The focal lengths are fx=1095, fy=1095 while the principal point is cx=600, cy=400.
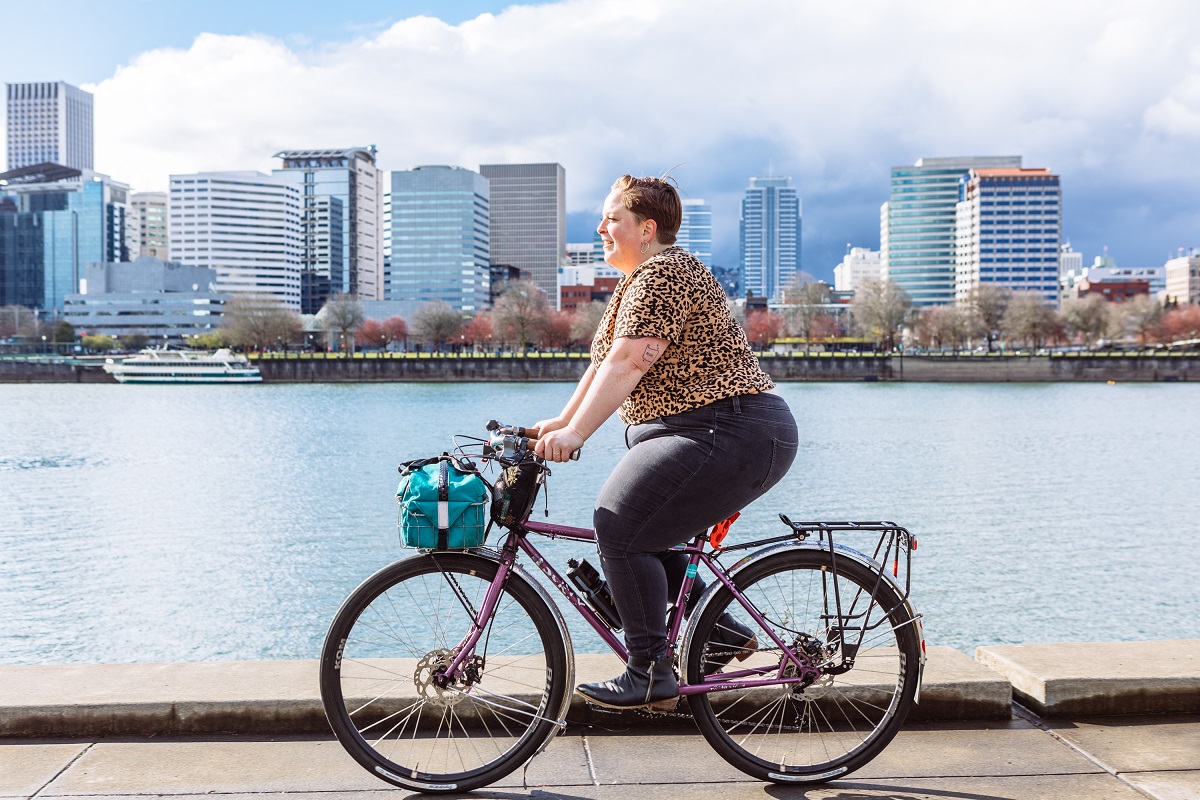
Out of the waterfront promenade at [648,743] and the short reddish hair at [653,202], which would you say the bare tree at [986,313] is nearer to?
the waterfront promenade at [648,743]

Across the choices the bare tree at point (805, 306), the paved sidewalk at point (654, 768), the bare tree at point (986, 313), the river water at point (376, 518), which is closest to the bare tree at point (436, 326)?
the bare tree at point (805, 306)

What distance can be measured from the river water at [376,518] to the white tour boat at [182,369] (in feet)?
156

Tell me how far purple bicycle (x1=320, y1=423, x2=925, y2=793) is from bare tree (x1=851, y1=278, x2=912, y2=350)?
134783mm

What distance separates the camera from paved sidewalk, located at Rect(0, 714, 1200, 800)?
360 cm

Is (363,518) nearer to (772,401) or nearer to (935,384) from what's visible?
(772,401)

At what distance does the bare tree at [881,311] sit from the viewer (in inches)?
5300

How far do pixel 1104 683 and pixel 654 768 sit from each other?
186cm

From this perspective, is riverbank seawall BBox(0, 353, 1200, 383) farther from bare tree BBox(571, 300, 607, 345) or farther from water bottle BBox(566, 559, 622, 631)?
water bottle BBox(566, 559, 622, 631)

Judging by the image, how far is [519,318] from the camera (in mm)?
130000

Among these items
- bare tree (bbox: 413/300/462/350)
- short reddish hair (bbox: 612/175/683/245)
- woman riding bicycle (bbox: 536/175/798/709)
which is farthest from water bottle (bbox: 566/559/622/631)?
bare tree (bbox: 413/300/462/350)

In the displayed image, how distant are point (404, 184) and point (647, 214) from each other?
19877 centimetres

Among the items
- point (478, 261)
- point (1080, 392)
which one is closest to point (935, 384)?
point (1080, 392)

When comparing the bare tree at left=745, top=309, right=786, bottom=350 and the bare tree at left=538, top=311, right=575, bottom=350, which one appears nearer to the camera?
the bare tree at left=538, top=311, right=575, bottom=350

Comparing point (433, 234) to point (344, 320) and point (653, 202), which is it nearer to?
point (344, 320)
